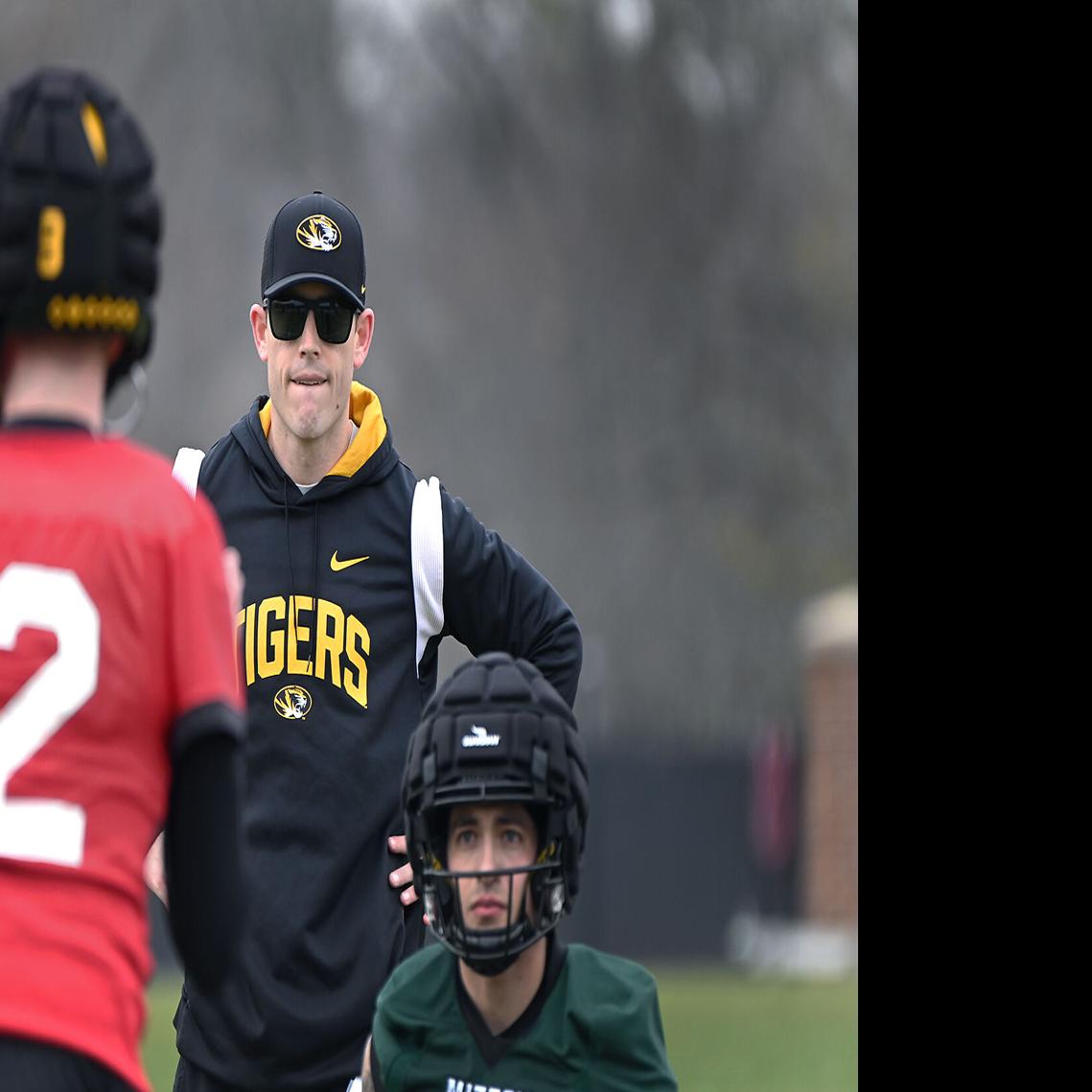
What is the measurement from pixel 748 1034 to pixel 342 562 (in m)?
11.8

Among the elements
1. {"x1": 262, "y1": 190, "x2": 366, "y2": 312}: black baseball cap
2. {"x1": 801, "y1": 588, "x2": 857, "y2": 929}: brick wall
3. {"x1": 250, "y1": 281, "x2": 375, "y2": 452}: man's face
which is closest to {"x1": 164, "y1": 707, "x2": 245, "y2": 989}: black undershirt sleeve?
{"x1": 250, "y1": 281, "x2": 375, "y2": 452}: man's face


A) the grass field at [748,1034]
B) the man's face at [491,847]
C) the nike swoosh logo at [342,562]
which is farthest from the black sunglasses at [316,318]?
the grass field at [748,1034]

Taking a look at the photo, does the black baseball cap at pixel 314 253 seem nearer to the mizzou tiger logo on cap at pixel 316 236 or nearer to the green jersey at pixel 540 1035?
the mizzou tiger logo on cap at pixel 316 236

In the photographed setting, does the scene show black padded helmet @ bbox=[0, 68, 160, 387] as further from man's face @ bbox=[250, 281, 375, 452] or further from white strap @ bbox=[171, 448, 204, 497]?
white strap @ bbox=[171, 448, 204, 497]

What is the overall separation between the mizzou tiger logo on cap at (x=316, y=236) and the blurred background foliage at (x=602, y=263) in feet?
97.2

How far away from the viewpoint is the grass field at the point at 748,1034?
559 inches

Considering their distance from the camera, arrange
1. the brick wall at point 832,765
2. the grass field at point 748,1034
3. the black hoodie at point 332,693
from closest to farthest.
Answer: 1. the black hoodie at point 332,693
2. the grass field at point 748,1034
3. the brick wall at point 832,765

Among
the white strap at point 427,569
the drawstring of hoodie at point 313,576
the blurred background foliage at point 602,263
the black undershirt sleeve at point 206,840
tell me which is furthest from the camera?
the blurred background foliage at point 602,263

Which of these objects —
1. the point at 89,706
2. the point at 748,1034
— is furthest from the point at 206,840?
the point at 748,1034

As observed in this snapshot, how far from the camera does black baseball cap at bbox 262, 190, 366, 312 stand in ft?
19.6

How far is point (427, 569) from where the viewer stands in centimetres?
593

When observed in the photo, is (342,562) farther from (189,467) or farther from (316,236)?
(316,236)

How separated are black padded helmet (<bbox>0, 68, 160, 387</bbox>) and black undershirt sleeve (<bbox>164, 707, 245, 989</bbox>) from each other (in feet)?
2.09
